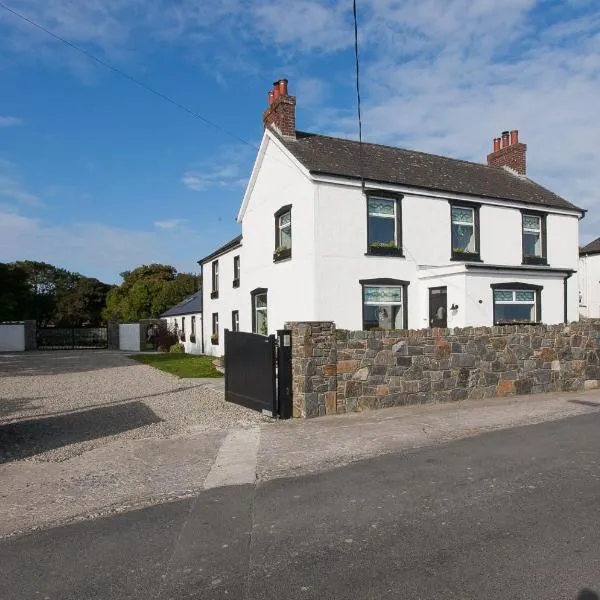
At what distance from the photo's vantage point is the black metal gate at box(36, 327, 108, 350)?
4028cm

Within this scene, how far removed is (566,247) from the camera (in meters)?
21.8

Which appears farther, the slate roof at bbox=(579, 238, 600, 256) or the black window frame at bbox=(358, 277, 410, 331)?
the slate roof at bbox=(579, 238, 600, 256)

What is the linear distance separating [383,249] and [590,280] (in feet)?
75.4

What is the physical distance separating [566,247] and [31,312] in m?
47.1

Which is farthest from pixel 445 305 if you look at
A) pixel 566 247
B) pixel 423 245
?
pixel 566 247

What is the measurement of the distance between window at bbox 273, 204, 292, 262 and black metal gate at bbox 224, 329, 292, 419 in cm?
639

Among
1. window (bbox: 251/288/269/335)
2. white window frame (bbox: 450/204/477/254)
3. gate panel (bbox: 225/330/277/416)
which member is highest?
white window frame (bbox: 450/204/477/254)

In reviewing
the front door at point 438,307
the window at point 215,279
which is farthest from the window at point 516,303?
the window at point 215,279

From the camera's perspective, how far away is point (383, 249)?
58.0 feet

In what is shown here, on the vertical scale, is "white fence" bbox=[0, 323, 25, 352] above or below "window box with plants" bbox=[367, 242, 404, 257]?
below

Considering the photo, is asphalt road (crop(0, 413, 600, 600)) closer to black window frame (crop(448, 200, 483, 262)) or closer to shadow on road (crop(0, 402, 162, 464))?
shadow on road (crop(0, 402, 162, 464))

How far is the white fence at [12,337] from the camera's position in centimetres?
3666

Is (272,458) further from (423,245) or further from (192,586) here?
(423,245)

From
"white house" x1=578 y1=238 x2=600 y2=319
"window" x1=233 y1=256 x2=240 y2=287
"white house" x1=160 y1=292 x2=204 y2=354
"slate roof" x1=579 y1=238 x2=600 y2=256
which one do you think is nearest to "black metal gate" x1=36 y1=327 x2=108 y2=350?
"white house" x1=160 y1=292 x2=204 y2=354
